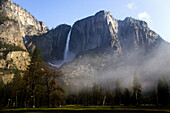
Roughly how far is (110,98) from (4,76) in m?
113

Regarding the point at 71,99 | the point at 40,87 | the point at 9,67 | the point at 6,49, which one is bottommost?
the point at 71,99

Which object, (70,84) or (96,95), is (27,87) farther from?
(70,84)

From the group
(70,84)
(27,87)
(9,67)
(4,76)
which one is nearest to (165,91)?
(27,87)

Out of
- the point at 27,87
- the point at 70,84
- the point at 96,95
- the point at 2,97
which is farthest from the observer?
the point at 70,84

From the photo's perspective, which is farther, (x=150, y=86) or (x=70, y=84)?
(x=70, y=84)

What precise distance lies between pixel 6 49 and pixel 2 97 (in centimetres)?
11998

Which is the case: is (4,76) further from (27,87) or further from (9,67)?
(27,87)

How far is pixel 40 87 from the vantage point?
52.2m

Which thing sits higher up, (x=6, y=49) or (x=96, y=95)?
(x=6, y=49)

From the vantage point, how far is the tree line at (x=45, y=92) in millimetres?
46844

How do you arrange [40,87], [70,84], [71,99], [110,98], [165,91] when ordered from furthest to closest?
[70,84], [71,99], [110,98], [165,91], [40,87]

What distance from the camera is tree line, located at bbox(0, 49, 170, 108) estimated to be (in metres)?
46.8

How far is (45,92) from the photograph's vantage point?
57094mm

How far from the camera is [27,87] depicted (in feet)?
150
